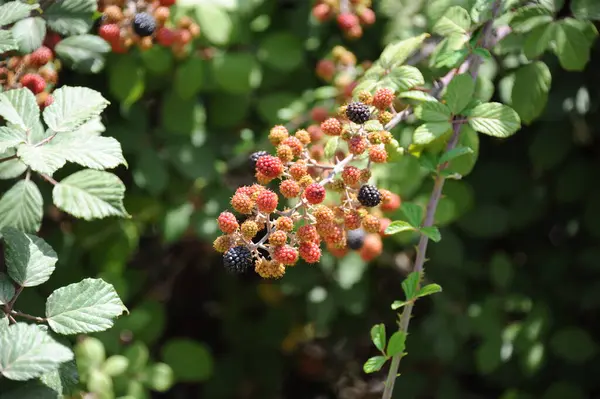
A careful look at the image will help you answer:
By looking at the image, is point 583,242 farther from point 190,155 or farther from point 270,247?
point 270,247

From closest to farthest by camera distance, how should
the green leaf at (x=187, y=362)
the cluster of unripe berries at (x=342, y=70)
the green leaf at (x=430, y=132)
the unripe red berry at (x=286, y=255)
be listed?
the unripe red berry at (x=286, y=255)
the green leaf at (x=430, y=132)
the cluster of unripe berries at (x=342, y=70)
the green leaf at (x=187, y=362)

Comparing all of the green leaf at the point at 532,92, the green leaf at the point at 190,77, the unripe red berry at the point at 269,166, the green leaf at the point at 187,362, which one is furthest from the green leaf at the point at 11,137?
the green leaf at the point at 187,362

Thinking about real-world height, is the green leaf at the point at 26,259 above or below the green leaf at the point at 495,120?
below

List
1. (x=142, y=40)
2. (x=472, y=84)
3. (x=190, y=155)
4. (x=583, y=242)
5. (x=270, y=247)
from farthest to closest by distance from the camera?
(x=583, y=242), (x=190, y=155), (x=142, y=40), (x=472, y=84), (x=270, y=247)

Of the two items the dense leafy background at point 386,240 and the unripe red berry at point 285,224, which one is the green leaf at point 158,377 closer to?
the dense leafy background at point 386,240

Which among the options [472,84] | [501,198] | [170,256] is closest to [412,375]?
[501,198]

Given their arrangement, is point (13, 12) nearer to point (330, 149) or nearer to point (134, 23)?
point (134, 23)

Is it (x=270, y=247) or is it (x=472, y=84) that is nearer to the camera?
(x=270, y=247)
